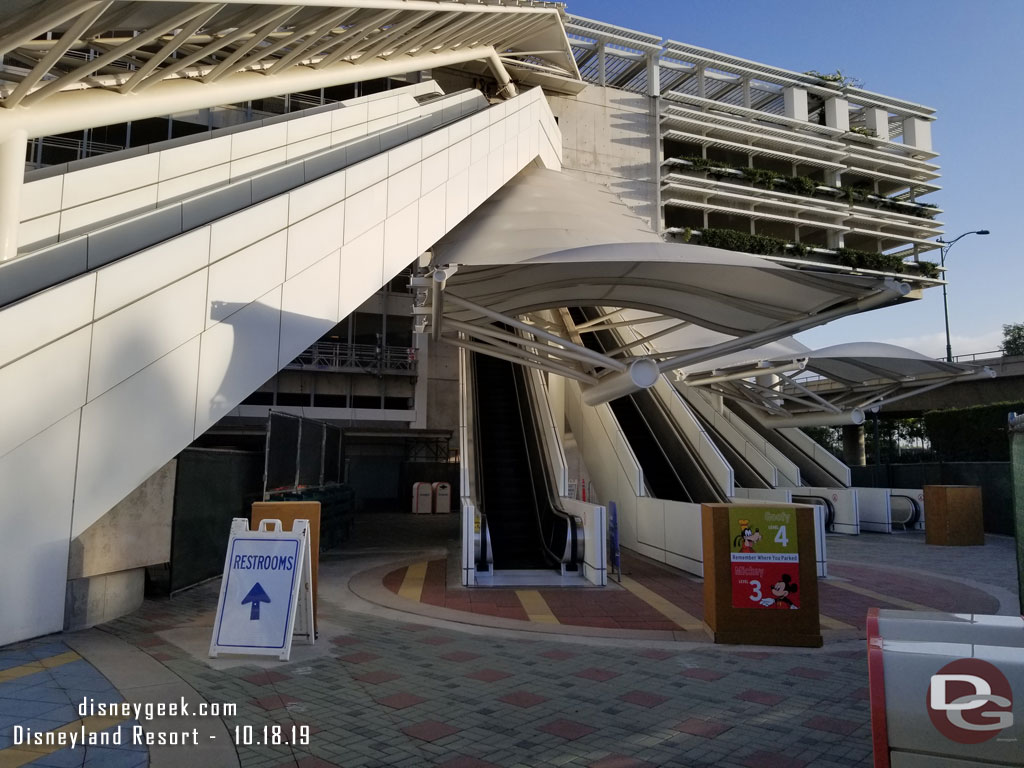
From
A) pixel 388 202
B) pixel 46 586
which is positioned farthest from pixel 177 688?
pixel 388 202

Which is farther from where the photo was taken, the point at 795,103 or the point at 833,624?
the point at 795,103

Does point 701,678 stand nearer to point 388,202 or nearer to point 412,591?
point 412,591

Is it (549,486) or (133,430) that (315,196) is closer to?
(133,430)

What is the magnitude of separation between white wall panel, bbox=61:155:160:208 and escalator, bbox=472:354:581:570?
7773 millimetres

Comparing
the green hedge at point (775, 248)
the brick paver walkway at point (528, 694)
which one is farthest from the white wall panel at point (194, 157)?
the green hedge at point (775, 248)

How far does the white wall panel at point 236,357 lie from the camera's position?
9460 mm

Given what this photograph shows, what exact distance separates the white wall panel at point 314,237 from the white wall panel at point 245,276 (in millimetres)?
191

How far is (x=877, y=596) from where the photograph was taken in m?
10.6

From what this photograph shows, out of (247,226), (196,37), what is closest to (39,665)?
(247,226)

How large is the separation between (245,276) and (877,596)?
10602 mm

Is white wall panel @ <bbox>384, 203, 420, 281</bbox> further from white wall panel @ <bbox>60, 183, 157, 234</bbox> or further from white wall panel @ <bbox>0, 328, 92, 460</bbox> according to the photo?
white wall panel @ <bbox>0, 328, 92, 460</bbox>

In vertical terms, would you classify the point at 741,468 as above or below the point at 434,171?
below

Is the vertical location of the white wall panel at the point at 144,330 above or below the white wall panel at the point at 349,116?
below

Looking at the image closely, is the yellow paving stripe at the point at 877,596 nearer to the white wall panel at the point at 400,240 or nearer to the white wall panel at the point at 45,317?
the white wall panel at the point at 400,240
